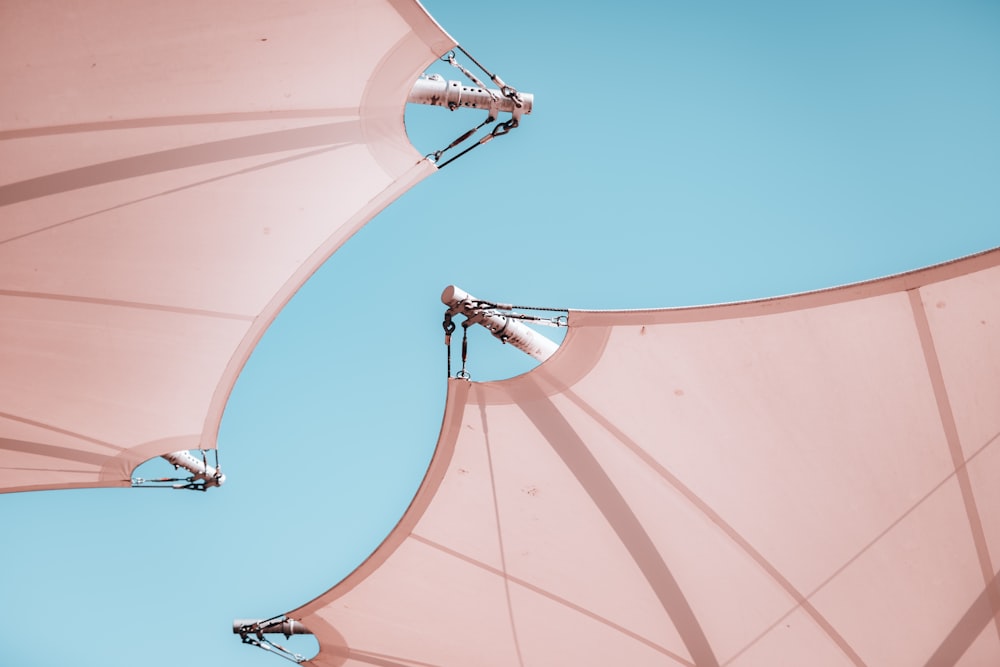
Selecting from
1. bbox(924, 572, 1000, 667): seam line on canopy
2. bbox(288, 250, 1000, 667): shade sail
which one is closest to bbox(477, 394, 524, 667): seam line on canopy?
bbox(288, 250, 1000, 667): shade sail

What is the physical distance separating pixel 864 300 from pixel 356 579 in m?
5.08

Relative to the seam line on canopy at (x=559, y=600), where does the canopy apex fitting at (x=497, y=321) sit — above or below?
above

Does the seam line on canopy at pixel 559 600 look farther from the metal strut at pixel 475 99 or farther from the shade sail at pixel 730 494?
the metal strut at pixel 475 99

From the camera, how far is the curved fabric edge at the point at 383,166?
5.89 metres

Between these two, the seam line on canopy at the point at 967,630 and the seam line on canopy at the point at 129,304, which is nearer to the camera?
the seam line on canopy at the point at 967,630

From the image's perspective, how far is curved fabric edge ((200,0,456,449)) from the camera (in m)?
5.89

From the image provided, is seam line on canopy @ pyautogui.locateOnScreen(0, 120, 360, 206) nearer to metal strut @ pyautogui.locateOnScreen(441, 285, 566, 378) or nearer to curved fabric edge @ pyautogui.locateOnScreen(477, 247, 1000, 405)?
metal strut @ pyautogui.locateOnScreen(441, 285, 566, 378)

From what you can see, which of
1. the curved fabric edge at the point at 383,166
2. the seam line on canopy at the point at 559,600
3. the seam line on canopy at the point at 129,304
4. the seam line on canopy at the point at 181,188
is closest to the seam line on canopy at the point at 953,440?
the seam line on canopy at the point at 559,600

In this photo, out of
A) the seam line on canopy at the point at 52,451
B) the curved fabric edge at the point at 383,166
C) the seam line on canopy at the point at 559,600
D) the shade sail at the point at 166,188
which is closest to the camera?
the shade sail at the point at 166,188

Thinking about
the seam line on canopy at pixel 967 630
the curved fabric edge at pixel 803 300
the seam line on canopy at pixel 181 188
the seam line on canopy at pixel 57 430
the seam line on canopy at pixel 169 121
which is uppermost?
the seam line on canopy at pixel 169 121

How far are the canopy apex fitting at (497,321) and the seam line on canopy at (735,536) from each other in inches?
36.4

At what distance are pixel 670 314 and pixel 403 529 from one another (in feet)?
10.4

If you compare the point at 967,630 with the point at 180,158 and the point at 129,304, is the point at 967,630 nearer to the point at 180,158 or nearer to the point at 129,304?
the point at 180,158

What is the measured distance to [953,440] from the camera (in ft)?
17.8
